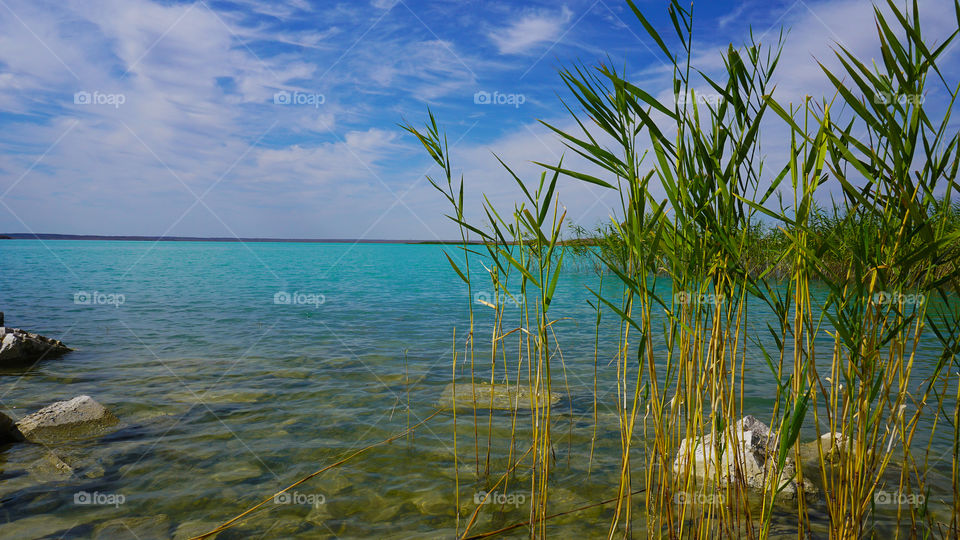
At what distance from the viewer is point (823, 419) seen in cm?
542

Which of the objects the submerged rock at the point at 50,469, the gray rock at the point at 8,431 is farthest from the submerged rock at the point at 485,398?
the gray rock at the point at 8,431

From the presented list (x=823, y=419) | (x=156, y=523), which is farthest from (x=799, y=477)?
(x=823, y=419)

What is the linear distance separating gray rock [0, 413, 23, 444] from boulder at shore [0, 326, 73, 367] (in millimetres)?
3656

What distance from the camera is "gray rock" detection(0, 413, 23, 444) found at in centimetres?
462

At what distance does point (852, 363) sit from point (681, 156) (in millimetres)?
936

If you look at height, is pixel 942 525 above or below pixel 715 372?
below

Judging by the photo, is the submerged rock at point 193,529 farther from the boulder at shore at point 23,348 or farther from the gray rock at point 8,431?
the boulder at shore at point 23,348

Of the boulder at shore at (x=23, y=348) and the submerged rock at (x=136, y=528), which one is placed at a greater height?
the boulder at shore at (x=23, y=348)

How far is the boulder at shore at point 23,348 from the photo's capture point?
7516 mm

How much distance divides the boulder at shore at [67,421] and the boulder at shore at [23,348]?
334cm

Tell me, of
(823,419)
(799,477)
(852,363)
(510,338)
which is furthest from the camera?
(510,338)

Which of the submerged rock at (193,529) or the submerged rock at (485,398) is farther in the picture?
the submerged rock at (485,398)

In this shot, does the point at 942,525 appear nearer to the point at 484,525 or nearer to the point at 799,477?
the point at 799,477

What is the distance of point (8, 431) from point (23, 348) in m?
3.86
